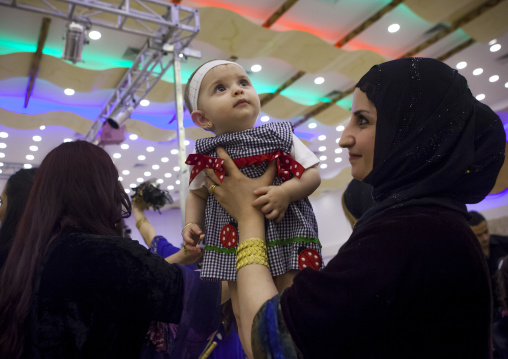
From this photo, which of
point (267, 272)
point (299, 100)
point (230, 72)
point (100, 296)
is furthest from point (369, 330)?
point (299, 100)

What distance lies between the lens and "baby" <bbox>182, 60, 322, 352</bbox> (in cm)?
129

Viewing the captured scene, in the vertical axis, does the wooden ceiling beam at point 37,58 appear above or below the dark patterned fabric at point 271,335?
above

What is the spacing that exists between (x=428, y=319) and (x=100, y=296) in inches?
33.8

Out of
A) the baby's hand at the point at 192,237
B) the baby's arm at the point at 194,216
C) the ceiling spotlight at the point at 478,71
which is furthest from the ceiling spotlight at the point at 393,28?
the baby's hand at the point at 192,237

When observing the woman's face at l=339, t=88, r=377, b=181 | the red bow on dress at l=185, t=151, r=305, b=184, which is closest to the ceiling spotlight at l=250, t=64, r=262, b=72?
the red bow on dress at l=185, t=151, r=305, b=184

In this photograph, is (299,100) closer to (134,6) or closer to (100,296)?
(134,6)

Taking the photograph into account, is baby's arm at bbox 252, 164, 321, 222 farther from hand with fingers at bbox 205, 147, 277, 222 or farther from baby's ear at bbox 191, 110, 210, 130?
baby's ear at bbox 191, 110, 210, 130

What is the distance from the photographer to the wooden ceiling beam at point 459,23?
5914mm

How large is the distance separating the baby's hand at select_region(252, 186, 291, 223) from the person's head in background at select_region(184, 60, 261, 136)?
0.34 m

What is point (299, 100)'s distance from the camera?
26.7ft

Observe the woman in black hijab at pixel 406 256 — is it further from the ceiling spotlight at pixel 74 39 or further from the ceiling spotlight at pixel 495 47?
the ceiling spotlight at pixel 495 47

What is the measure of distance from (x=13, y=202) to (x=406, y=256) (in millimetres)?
1670

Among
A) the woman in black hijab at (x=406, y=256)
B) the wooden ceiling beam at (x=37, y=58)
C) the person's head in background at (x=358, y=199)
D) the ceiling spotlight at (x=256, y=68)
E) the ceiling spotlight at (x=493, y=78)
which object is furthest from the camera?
A: the ceiling spotlight at (x=493, y=78)

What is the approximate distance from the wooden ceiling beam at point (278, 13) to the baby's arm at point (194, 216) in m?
4.75
